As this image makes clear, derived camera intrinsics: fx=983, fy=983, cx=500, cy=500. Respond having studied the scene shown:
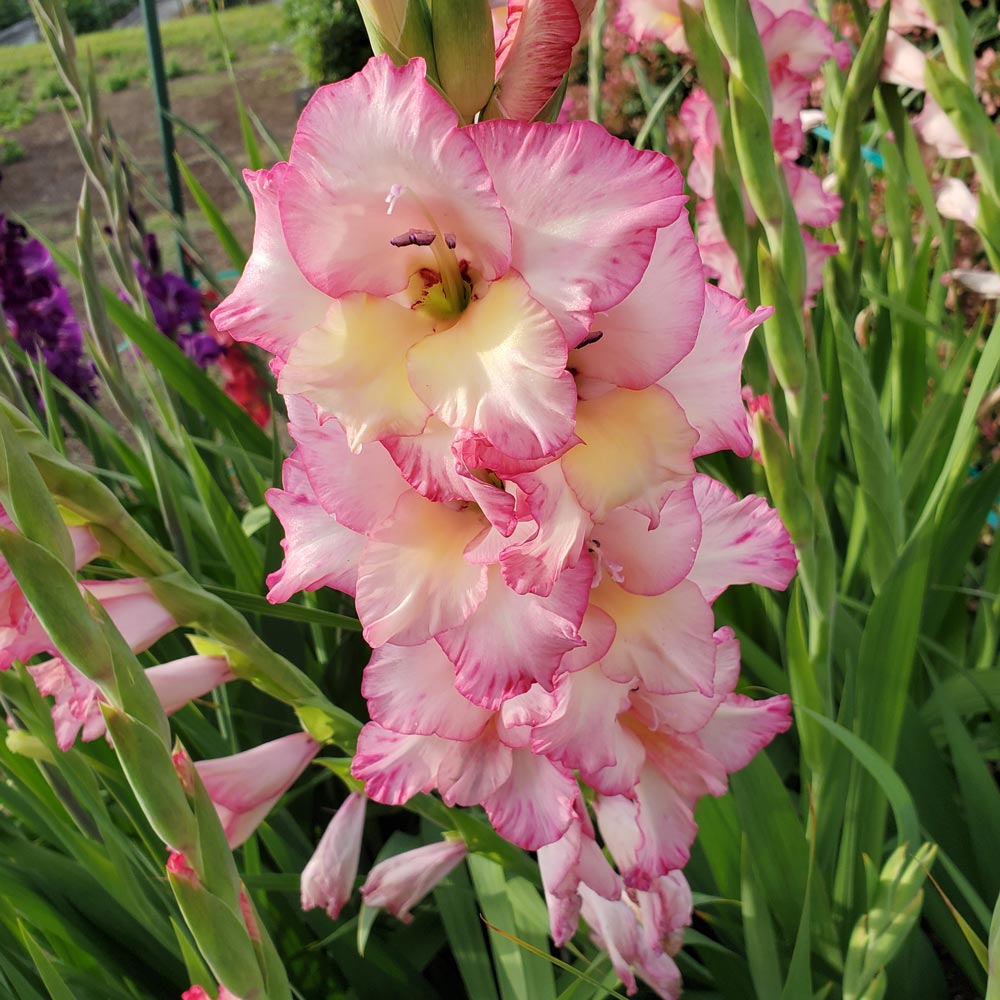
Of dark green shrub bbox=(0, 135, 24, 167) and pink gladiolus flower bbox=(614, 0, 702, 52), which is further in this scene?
dark green shrub bbox=(0, 135, 24, 167)

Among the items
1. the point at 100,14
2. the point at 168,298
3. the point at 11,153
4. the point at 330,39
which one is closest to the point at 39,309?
the point at 168,298

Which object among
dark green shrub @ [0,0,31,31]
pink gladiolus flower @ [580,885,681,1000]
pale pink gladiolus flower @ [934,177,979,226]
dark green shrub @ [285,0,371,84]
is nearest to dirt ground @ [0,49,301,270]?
dark green shrub @ [285,0,371,84]

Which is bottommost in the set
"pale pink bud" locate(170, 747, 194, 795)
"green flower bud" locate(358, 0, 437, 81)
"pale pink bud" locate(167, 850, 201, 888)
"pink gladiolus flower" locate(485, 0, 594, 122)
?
"pale pink bud" locate(167, 850, 201, 888)

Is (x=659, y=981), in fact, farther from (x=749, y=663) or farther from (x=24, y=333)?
(x=24, y=333)

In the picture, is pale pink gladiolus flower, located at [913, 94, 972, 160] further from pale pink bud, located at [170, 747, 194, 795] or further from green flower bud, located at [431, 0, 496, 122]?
pale pink bud, located at [170, 747, 194, 795]

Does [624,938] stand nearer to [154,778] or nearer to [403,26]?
[154,778]

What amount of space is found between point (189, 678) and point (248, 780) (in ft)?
0.24

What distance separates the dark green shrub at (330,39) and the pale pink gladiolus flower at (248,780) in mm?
5648

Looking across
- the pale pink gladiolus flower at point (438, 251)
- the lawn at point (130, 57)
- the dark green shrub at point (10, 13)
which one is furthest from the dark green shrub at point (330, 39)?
the dark green shrub at point (10, 13)

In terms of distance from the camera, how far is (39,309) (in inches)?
65.9

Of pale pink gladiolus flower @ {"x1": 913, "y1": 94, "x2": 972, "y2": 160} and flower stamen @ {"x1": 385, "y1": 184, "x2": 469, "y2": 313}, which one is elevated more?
flower stamen @ {"x1": 385, "y1": 184, "x2": 469, "y2": 313}

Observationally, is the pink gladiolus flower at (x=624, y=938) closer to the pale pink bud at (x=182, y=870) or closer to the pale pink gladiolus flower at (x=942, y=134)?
the pale pink bud at (x=182, y=870)

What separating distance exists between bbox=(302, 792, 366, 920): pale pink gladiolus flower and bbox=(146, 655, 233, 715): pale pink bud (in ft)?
0.43

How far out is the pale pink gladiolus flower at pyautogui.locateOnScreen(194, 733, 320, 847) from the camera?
59 cm
